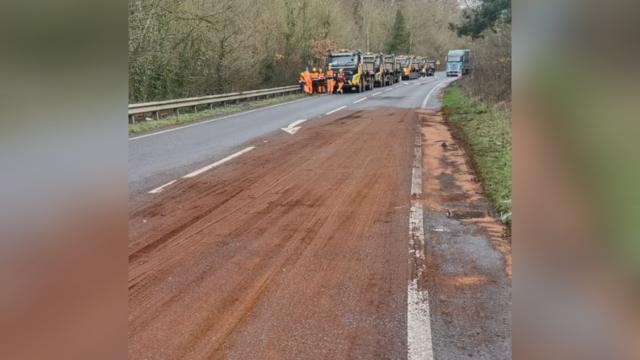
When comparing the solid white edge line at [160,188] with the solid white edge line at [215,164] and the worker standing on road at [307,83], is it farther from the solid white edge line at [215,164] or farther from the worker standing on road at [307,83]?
the worker standing on road at [307,83]

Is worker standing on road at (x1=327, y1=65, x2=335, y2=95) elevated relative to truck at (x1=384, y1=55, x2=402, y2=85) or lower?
lower

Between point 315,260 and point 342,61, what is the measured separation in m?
27.8

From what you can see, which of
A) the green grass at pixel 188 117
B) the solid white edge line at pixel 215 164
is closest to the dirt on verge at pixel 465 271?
the solid white edge line at pixel 215 164

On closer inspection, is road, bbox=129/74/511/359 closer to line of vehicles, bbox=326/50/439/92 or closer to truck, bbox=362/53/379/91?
line of vehicles, bbox=326/50/439/92

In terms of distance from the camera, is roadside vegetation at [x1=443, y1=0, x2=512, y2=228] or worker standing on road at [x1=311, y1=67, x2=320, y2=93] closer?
roadside vegetation at [x1=443, y1=0, x2=512, y2=228]

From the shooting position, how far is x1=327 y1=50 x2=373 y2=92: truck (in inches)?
1216

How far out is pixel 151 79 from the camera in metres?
19.0

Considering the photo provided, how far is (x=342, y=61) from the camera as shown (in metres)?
31.4

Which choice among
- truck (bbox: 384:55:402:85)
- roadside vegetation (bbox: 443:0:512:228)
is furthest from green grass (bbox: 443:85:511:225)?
truck (bbox: 384:55:402:85)

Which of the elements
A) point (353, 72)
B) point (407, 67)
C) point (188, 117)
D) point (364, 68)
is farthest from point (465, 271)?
point (407, 67)
